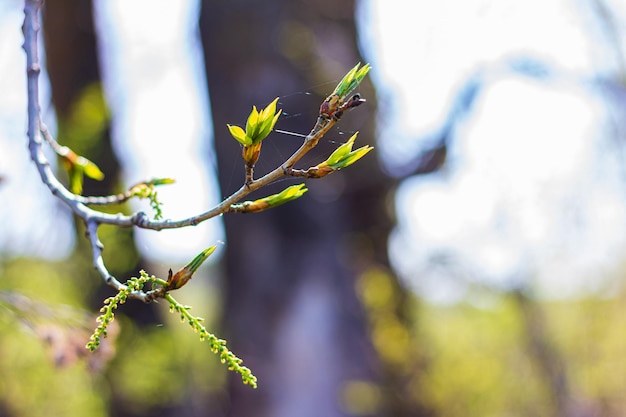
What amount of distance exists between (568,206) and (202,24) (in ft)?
8.36

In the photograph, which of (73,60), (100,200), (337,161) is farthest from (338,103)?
(73,60)

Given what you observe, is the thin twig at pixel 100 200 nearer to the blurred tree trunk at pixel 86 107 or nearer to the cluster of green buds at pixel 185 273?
the cluster of green buds at pixel 185 273

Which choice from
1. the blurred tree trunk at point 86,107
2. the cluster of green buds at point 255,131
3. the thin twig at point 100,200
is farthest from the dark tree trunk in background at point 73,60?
the cluster of green buds at point 255,131

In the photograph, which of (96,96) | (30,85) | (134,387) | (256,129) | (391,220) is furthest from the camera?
(391,220)

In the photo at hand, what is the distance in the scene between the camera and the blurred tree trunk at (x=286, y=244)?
2936 millimetres

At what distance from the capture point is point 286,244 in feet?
10.2

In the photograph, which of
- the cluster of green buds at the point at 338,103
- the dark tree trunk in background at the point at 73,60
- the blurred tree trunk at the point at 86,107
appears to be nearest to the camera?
the cluster of green buds at the point at 338,103

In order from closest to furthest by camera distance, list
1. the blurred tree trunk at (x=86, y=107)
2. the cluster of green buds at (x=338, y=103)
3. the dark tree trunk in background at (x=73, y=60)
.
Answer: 1. the cluster of green buds at (x=338, y=103)
2. the blurred tree trunk at (x=86, y=107)
3. the dark tree trunk in background at (x=73, y=60)

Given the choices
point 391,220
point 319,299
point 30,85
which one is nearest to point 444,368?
point 391,220

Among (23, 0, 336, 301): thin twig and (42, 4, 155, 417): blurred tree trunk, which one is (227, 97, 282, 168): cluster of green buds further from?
(42, 4, 155, 417): blurred tree trunk

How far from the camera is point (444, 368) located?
4191mm

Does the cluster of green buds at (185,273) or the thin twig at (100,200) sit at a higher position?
the thin twig at (100,200)

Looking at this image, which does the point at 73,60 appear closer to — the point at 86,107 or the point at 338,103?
the point at 86,107

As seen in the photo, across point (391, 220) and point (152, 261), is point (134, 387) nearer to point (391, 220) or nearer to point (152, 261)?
point (152, 261)
